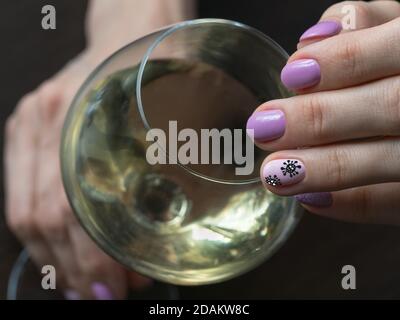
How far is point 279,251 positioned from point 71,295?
162 millimetres

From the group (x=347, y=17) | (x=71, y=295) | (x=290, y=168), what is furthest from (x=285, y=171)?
(x=71, y=295)

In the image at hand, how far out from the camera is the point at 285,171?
257mm

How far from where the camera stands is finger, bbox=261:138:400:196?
0.26 metres

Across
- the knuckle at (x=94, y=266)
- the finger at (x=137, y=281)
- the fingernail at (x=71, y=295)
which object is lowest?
the fingernail at (x=71, y=295)

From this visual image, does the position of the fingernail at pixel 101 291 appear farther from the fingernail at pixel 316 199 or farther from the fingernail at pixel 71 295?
the fingernail at pixel 316 199

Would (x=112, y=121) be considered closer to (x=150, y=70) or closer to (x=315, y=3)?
(x=150, y=70)

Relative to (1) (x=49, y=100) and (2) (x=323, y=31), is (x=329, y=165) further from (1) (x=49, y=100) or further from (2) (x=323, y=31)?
(1) (x=49, y=100)

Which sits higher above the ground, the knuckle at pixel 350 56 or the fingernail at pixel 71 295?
the knuckle at pixel 350 56

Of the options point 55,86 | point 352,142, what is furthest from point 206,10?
point 352,142

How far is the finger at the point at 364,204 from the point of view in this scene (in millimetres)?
314

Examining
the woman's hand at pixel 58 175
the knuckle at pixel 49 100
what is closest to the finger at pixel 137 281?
the woman's hand at pixel 58 175

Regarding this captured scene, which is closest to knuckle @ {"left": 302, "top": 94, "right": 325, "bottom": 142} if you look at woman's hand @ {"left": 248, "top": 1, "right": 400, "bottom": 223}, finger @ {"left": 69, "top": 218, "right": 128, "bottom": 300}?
woman's hand @ {"left": 248, "top": 1, "right": 400, "bottom": 223}

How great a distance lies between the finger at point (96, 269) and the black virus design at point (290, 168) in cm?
17

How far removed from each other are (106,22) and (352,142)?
0.24 meters
